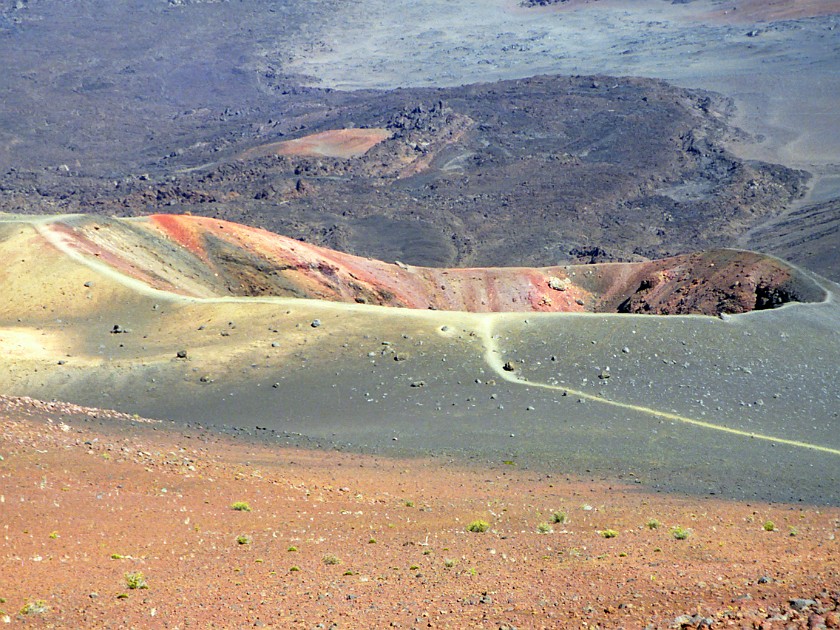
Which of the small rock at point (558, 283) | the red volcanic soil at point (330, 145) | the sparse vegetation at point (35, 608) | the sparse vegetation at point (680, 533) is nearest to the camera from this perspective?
the sparse vegetation at point (35, 608)

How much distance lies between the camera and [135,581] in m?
11.6

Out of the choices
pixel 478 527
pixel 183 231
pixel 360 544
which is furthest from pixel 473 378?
pixel 183 231

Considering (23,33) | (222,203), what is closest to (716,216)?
(222,203)

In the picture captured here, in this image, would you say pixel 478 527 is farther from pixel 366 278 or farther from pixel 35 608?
pixel 366 278

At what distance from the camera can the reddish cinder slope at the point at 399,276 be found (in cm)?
3372

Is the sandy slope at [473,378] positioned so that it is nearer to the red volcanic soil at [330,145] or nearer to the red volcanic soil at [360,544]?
the red volcanic soil at [360,544]

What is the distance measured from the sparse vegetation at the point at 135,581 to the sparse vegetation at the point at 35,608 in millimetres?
1024

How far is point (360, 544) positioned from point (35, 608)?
4639 mm

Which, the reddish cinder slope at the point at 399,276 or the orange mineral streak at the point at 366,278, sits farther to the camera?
the orange mineral streak at the point at 366,278

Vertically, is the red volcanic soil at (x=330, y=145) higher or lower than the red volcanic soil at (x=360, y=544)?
lower

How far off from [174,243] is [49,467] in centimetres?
2060

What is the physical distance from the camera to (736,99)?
9119cm

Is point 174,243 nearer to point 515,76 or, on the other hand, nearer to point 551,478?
point 551,478

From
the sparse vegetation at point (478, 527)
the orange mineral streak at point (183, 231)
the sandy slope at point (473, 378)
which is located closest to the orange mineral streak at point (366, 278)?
the orange mineral streak at point (183, 231)
